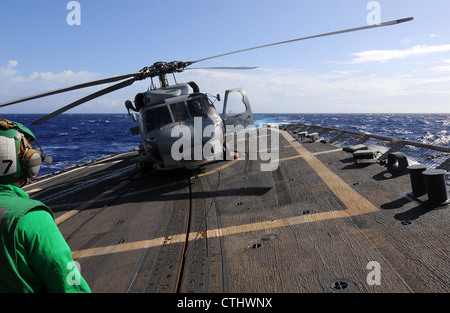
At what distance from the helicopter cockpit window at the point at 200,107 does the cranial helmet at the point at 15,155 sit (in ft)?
27.8

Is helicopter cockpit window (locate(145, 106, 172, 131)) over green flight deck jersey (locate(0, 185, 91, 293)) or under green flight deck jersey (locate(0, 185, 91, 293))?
over

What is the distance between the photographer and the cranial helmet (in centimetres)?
171

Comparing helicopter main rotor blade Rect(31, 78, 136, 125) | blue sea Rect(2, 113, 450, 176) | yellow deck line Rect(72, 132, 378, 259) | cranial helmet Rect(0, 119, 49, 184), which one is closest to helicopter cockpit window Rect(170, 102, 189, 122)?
helicopter main rotor blade Rect(31, 78, 136, 125)

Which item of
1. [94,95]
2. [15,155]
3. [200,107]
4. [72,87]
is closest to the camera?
[15,155]

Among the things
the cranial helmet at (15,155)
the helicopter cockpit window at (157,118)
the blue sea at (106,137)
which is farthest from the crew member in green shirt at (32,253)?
the blue sea at (106,137)

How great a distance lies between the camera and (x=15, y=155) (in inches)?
69.7

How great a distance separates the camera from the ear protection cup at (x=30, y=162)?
1839 millimetres

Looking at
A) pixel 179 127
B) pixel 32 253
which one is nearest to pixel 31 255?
pixel 32 253

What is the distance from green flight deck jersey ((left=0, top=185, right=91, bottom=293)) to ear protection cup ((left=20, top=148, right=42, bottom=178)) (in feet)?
1.10

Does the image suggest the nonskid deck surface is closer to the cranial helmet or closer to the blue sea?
the cranial helmet

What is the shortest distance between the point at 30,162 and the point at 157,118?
8.55 meters

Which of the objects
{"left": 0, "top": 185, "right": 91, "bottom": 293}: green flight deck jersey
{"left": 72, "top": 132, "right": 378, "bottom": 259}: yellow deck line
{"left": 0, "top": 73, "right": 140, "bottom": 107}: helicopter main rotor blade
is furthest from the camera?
{"left": 0, "top": 73, "right": 140, "bottom": 107}: helicopter main rotor blade

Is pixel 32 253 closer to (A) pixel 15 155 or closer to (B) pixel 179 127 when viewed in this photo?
(A) pixel 15 155

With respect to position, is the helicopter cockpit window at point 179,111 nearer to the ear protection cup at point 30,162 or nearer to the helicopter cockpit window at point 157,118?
the helicopter cockpit window at point 157,118
